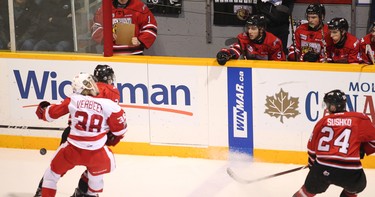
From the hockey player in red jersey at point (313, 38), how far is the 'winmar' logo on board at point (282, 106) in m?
0.40

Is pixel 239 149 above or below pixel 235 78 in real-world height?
below

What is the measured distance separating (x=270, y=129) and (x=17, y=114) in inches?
84.3

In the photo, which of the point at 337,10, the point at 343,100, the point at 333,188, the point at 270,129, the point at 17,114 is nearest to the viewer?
the point at 343,100

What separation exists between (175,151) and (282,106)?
38.4 inches

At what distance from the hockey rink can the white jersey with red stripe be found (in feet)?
2.99

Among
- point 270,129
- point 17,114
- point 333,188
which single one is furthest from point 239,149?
point 17,114

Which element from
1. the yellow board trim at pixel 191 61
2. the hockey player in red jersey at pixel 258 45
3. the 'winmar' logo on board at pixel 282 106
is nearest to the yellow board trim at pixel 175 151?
A: the 'winmar' logo on board at pixel 282 106

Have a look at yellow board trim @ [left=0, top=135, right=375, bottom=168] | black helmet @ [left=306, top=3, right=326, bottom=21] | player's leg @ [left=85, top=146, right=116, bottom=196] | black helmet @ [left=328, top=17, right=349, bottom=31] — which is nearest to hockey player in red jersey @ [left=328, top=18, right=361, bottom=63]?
black helmet @ [left=328, top=17, right=349, bottom=31]

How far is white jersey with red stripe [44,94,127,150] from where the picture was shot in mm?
5539

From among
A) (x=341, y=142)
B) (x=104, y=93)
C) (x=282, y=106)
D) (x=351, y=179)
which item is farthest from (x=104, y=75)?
(x=351, y=179)

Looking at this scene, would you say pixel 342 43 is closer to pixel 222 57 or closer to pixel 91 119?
pixel 222 57

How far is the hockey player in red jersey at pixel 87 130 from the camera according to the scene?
554cm

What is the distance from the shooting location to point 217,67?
6.97m

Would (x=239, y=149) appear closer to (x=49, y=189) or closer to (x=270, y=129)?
(x=270, y=129)
